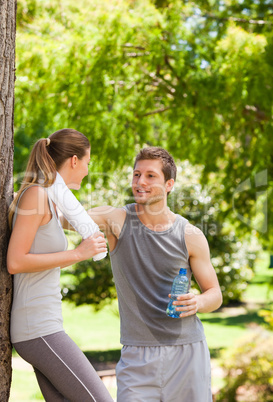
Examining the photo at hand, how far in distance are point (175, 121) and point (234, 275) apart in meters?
6.56

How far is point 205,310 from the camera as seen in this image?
101 inches

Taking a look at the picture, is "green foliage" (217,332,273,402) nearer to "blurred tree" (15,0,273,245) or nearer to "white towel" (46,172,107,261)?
"blurred tree" (15,0,273,245)

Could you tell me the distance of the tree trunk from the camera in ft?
7.69

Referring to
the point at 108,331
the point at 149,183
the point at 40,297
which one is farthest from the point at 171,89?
the point at 108,331

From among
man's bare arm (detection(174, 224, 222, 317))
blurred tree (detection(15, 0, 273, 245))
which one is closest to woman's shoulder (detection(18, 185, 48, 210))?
man's bare arm (detection(174, 224, 222, 317))

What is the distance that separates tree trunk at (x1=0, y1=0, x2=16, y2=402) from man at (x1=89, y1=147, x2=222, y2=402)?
47 centimetres

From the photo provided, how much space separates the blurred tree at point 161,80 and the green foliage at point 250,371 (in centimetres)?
146

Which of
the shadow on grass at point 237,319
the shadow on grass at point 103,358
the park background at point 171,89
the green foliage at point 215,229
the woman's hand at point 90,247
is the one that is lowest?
the shadow on grass at point 237,319

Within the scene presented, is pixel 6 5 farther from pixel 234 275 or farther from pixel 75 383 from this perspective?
pixel 234 275

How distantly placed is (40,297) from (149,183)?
32.5 inches

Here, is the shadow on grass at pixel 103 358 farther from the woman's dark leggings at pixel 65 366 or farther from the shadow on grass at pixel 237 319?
the woman's dark leggings at pixel 65 366

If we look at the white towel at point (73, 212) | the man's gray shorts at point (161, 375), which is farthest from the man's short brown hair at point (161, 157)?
the man's gray shorts at point (161, 375)

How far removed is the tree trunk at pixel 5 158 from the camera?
7.69 ft

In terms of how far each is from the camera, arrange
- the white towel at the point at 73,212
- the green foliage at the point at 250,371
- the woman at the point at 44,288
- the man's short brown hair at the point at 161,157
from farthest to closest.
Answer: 1. the green foliage at the point at 250,371
2. the man's short brown hair at the point at 161,157
3. the white towel at the point at 73,212
4. the woman at the point at 44,288
